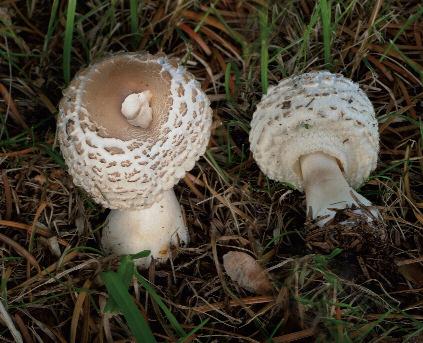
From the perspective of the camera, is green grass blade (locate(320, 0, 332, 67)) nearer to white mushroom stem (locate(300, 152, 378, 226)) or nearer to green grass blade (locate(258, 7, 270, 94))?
green grass blade (locate(258, 7, 270, 94))

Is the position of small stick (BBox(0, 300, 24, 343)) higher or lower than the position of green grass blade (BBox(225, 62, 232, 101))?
lower

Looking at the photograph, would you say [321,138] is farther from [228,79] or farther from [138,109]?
[138,109]

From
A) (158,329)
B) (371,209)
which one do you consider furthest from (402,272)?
(158,329)

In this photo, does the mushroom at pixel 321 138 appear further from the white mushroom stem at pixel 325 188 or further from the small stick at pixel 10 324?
the small stick at pixel 10 324

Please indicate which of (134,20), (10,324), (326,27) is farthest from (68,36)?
(10,324)

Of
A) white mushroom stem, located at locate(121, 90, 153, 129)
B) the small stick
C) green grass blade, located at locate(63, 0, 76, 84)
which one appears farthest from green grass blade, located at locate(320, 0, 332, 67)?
the small stick

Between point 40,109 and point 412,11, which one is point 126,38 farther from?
point 412,11

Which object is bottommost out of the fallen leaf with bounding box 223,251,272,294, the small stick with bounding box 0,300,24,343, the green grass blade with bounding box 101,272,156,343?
the fallen leaf with bounding box 223,251,272,294
